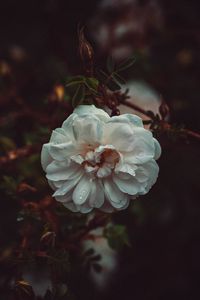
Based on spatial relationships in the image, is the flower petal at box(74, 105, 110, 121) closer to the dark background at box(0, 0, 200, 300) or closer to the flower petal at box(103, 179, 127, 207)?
the flower petal at box(103, 179, 127, 207)

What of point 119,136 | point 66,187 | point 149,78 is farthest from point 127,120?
point 149,78

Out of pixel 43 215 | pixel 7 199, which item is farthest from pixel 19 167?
pixel 43 215

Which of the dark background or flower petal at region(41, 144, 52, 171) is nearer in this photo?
flower petal at region(41, 144, 52, 171)

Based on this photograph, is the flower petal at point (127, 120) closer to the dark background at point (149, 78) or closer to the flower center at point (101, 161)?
the flower center at point (101, 161)

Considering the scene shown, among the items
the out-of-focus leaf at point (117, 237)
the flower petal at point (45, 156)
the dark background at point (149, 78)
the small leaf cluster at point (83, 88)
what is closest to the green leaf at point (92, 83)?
the small leaf cluster at point (83, 88)

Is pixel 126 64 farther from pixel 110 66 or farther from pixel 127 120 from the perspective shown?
pixel 127 120

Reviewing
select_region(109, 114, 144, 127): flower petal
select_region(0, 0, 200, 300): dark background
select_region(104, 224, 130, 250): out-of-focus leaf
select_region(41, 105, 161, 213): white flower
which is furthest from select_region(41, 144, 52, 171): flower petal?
select_region(0, 0, 200, 300): dark background

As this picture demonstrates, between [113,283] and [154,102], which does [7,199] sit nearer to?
[154,102]
